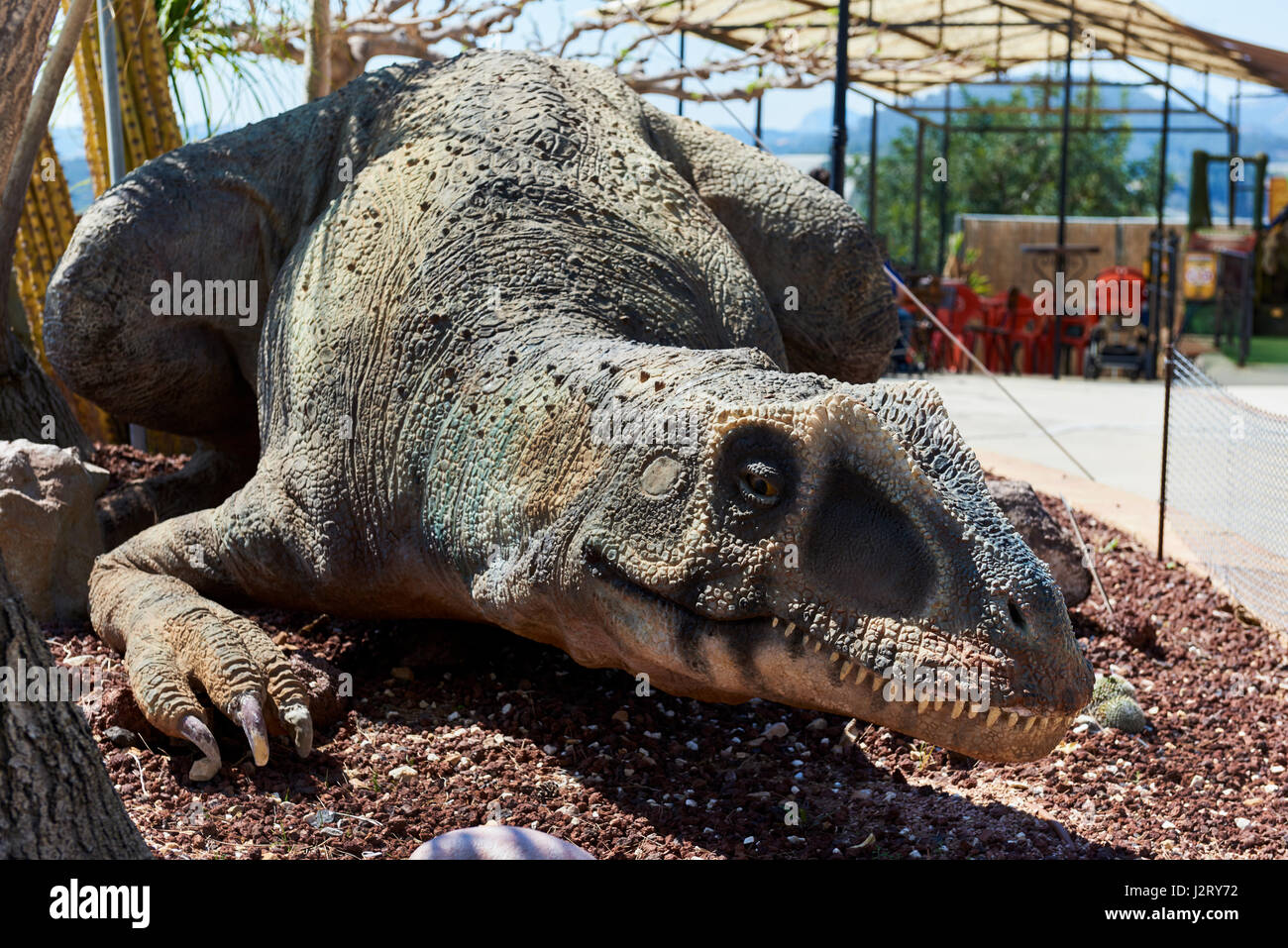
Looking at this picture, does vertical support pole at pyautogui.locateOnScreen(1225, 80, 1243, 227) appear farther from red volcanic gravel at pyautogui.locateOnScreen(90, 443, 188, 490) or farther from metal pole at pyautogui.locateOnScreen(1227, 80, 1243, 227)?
red volcanic gravel at pyautogui.locateOnScreen(90, 443, 188, 490)

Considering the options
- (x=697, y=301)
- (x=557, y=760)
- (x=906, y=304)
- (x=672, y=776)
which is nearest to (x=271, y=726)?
(x=557, y=760)

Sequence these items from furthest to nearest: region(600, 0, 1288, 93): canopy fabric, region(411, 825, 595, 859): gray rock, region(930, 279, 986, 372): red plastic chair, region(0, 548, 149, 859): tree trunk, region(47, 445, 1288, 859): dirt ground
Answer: region(930, 279, 986, 372): red plastic chair < region(600, 0, 1288, 93): canopy fabric < region(47, 445, 1288, 859): dirt ground < region(411, 825, 595, 859): gray rock < region(0, 548, 149, 859): tree trunk

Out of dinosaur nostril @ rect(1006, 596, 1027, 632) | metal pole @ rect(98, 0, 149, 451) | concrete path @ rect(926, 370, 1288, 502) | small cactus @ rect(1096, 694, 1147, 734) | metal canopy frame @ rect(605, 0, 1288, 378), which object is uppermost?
metal canopy frame @ rect(605, 0, 1288, 378)

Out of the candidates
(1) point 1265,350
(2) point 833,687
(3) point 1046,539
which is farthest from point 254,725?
(1) point 1265,350

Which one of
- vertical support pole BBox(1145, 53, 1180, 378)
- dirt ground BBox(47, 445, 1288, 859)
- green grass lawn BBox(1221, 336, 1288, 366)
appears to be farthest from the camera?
green grass lawn BBox(1221, 336, 1288, 366)

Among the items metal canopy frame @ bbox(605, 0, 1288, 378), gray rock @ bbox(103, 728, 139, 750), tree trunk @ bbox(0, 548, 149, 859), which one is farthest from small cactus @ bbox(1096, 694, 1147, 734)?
metal canopy frame @ bbox(605, 0, 1288, 378)

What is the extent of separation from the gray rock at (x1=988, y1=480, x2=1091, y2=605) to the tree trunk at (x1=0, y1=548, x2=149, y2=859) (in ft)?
10.7

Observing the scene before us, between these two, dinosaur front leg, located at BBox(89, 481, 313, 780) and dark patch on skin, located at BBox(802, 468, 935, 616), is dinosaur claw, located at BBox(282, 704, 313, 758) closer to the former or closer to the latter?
dinosaur front leg, located at BBox(89, 481, 313, 780)

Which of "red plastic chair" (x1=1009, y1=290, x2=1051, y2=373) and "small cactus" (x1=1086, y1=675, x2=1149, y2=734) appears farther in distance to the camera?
"red plastic chair" (x1=1009, y1=290, x2=1051, y2=373)

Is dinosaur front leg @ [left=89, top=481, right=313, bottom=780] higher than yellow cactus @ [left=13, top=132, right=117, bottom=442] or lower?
lower

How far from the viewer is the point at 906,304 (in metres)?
15.4

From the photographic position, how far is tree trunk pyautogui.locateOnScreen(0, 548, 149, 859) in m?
1.97

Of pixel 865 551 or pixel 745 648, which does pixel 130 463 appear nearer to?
pixel 745 648
